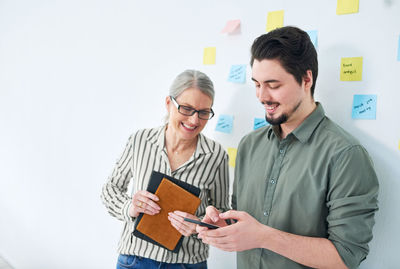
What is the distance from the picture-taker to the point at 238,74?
1562mm

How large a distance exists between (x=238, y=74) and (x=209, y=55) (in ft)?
0.68

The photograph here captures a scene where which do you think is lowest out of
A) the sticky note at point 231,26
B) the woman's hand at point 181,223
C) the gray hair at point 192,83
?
the woman's hand at point 181,223

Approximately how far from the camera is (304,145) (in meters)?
1.12

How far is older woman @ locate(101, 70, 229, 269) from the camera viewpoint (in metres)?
1.34

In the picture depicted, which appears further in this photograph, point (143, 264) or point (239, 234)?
point (143, 264)

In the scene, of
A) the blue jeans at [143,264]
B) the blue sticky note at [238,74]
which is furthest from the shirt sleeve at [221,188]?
the blue sticky note at [238,74]

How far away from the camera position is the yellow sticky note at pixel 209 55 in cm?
166

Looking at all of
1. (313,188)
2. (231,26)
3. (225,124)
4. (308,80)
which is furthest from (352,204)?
(231,26)

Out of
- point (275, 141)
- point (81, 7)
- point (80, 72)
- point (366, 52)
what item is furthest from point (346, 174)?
point (81, 7)

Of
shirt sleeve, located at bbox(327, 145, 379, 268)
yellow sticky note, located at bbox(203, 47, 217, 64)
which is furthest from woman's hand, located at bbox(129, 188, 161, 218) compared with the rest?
yellow sticky note, located at bbox(203, 47, 217, 64)

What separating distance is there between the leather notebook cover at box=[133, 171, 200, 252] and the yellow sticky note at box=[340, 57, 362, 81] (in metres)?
0.69

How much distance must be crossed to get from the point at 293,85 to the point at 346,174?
0.32 metres

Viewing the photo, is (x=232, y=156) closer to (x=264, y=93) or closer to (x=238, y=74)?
(x=238, y=74)

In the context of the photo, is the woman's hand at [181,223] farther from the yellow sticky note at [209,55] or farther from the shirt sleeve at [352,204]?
the yellow sticky note at [209,55]
